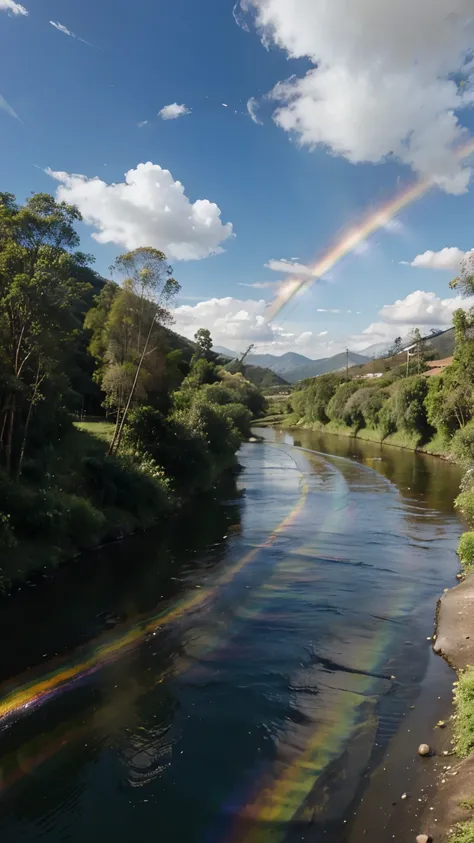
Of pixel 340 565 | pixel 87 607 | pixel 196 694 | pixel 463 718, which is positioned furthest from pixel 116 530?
pixel 463 718

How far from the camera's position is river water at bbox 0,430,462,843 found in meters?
9.22

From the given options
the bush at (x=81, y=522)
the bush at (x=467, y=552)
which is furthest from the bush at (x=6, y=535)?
the bush at (x=467, y=552)

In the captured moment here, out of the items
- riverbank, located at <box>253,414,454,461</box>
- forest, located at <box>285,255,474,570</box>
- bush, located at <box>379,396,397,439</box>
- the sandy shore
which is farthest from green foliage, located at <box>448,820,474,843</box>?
bush, located at <box>379,396,397,439</box>

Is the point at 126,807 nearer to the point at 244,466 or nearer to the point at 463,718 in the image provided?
the point at 463,718

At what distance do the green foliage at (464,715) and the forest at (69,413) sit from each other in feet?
51.1

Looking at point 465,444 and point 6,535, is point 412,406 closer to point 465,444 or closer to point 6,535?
point 465,444

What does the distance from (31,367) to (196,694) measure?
668 inches

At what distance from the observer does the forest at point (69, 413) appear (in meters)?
21.7

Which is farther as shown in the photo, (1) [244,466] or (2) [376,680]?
(1) [244,466]

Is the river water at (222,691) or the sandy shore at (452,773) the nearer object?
the sandy shore at (452,773)

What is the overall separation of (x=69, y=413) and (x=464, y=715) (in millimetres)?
28819

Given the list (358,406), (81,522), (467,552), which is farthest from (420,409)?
(81,522)

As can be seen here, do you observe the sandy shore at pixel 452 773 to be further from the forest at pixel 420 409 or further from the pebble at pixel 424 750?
the forest at pixel 420 409

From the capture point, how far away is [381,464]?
197ft
